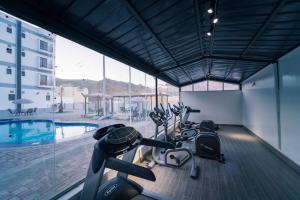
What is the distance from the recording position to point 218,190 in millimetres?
2764

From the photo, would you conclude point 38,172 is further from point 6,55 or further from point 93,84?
point 93,84

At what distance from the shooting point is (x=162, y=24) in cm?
282

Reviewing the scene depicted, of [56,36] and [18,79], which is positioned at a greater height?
[56,36]

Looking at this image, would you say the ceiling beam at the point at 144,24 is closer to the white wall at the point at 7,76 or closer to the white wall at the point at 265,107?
the white wall at the point at 7,76

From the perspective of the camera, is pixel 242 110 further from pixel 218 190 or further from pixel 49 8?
pixel 49 8

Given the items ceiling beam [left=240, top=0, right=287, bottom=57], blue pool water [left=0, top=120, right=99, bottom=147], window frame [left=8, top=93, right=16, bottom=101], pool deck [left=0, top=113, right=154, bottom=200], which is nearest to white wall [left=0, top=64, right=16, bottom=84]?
window frame [left=8, top=93, right=16, bottom=101]

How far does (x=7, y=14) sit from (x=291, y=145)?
546 cm

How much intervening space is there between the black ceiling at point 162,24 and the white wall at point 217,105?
5.25 meters

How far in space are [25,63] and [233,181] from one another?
388 centimetres

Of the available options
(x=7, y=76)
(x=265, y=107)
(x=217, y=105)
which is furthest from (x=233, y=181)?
(x=217, y=105)

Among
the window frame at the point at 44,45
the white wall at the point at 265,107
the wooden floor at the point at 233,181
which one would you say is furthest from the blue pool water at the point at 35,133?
the white wall at the point at 265,107

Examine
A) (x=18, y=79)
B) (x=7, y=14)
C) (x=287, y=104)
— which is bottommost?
(x=287, y=104)

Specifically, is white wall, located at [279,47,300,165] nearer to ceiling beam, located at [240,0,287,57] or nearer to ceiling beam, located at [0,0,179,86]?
A: ceiling beam, located at [240,0,287,57]

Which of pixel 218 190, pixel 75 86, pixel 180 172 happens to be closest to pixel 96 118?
pixel 75 86
